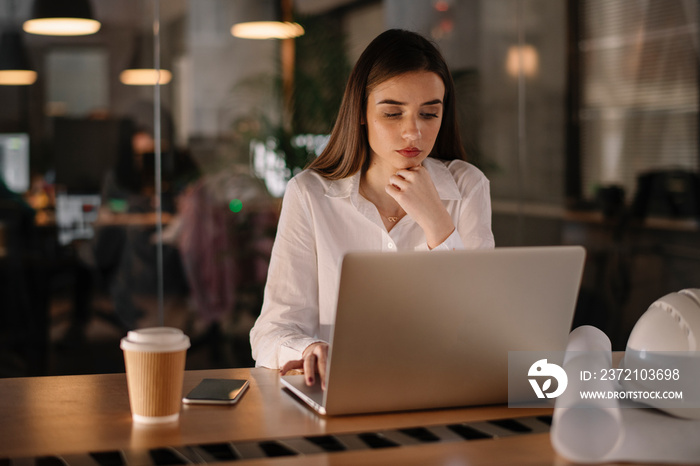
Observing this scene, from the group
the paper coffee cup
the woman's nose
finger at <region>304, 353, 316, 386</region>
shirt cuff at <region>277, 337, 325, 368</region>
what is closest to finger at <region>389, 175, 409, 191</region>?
the woman's nose

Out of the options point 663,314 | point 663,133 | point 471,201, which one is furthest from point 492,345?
point 663,133

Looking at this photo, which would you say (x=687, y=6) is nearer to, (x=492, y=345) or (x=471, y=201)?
(x=471, y=201)

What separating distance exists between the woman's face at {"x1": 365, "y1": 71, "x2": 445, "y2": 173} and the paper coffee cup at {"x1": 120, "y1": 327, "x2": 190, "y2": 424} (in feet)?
2.96

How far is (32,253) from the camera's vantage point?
3.91 meters

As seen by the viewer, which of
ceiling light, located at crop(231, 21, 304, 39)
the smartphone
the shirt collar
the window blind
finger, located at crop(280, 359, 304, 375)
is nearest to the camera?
the smartphone

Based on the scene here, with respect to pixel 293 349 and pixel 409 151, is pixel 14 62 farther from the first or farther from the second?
pixel 293 349

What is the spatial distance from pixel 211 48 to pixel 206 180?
0.70 metres

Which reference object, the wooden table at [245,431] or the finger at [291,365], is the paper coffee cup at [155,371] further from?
the finger at [291,365]

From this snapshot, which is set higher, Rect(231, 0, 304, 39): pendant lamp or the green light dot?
Rect(231, 0, 304, 39): pendant lamp

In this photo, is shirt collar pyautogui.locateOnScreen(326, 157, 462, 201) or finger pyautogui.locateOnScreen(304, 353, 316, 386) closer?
finger pyautogui.locateOnScreen(304, 353, 316, 386)

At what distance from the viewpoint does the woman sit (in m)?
1.92

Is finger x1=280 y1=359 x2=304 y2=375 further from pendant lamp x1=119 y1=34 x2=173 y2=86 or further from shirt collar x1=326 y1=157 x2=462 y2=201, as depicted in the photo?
pendant lamp x1=119 y1=34 x2=173 y2=86

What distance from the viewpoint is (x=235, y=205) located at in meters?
4.10

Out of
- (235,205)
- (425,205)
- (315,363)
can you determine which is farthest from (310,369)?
(235,205)
